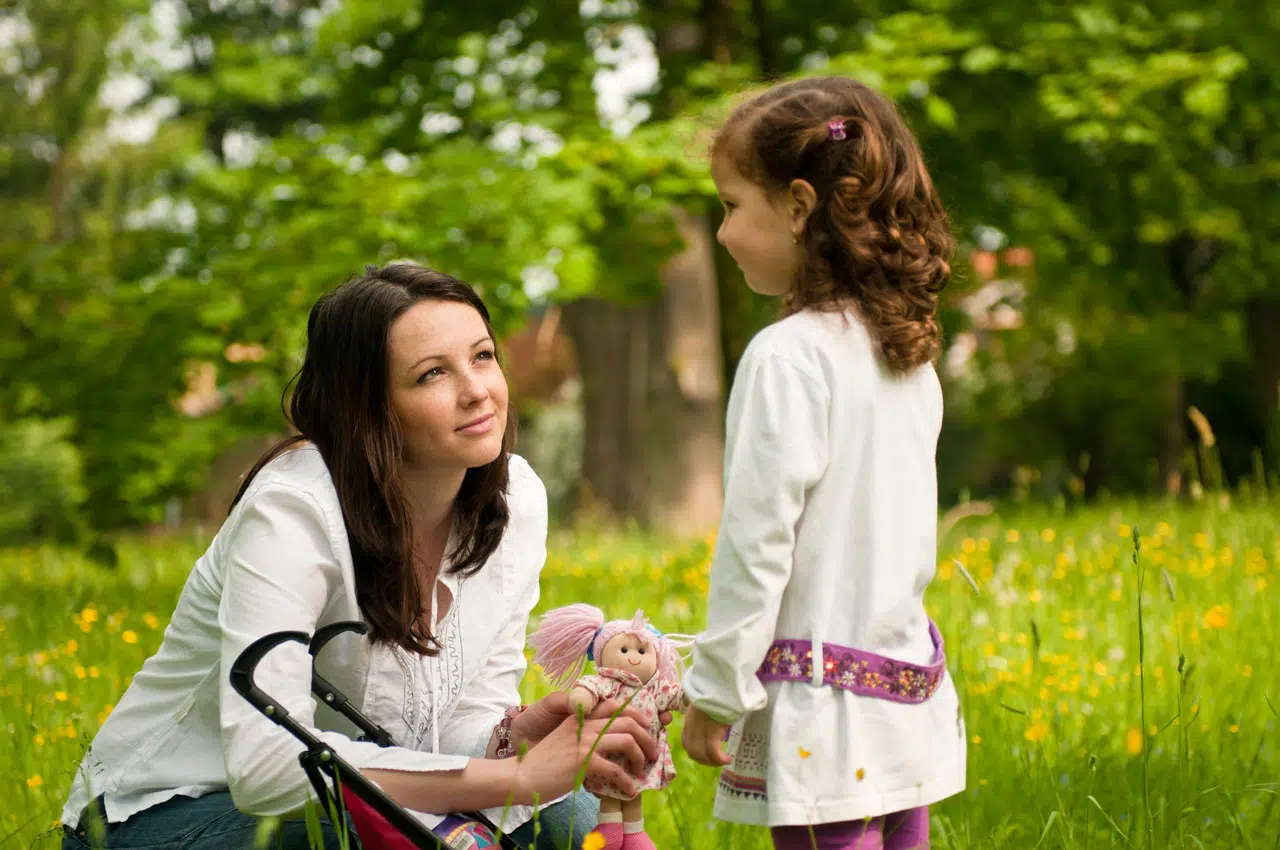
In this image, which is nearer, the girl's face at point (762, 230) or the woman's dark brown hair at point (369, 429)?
the girl's face at point (762, 230)

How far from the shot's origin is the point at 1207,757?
312cm

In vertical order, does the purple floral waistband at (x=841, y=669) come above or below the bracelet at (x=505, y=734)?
above

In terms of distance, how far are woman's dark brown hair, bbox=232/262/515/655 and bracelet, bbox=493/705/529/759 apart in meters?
0.23

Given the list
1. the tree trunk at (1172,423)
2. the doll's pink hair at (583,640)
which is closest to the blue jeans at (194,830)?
the doll's pink hair at (583,640)

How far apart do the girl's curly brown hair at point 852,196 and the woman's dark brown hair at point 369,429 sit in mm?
700

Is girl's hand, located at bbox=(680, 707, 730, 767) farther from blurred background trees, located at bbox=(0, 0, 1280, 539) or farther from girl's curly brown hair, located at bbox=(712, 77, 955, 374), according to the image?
blurred background trees, located at bbox=(0, 0, 1280, 539)

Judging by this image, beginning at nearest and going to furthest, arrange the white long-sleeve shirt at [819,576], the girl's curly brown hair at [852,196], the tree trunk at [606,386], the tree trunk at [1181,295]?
the white long-sleeve shirt at [819,576]
the girl's curly brown hair at [852,196]
the tree trunk at [606,386]
the tree trunk at [1181,295]

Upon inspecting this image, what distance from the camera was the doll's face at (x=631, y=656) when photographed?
2.22 metres

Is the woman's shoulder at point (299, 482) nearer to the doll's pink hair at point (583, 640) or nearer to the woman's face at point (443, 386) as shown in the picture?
the woman's face at point (443, 386)

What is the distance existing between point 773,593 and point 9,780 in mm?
2091

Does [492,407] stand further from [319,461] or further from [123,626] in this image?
[123,626]

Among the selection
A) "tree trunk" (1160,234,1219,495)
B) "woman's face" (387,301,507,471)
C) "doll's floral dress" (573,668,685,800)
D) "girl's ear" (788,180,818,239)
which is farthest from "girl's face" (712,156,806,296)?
"tree trunk" (1160,234,1219,495)

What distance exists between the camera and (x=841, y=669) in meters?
2.03

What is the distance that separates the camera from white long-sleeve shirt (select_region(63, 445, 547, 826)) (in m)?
2.15
